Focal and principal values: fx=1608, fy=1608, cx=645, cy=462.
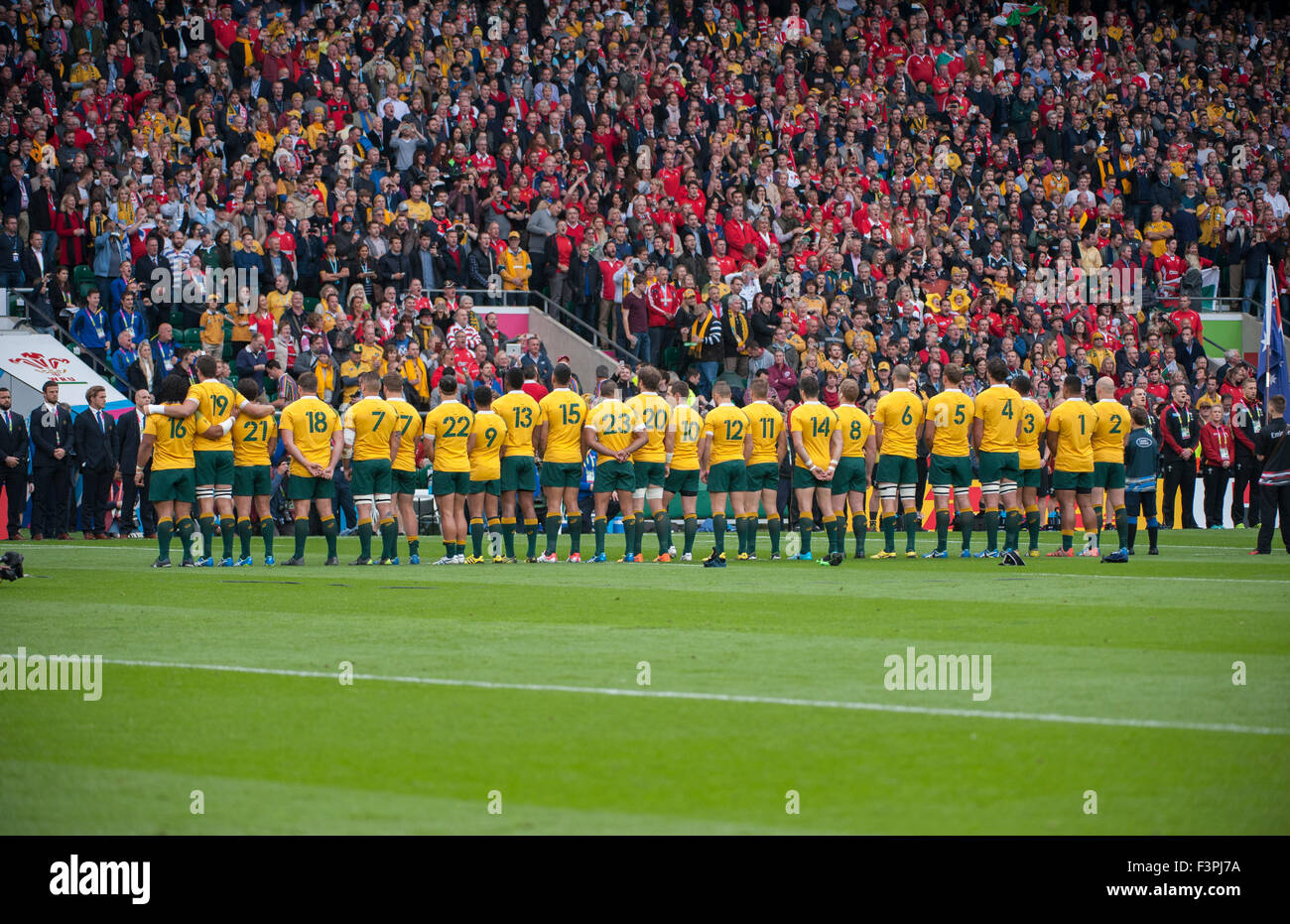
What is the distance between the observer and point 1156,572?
1680 centimetres

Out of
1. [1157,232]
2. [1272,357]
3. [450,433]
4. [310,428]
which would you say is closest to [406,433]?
[450,433]

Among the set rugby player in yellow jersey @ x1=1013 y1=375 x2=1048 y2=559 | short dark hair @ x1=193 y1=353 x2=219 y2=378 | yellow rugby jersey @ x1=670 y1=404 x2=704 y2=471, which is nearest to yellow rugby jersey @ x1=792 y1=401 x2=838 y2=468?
yellow rugby jersey @ x1=670 y1=404 x2=704 y2=471

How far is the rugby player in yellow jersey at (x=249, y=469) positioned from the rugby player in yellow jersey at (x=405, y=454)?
4.76 ft

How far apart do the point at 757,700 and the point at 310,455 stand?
1076 cm

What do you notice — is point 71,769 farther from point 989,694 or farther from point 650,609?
point 650,609

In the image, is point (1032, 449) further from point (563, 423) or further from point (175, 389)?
point (175, 389)

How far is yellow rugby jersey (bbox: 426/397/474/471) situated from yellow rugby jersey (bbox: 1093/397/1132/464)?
755cm

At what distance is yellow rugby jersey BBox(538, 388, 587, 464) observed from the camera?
1925 cm

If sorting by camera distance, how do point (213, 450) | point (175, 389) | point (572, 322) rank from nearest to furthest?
point (175, 389)
point (213, 450)
point (572, 322)

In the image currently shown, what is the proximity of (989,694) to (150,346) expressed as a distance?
18.6 meters

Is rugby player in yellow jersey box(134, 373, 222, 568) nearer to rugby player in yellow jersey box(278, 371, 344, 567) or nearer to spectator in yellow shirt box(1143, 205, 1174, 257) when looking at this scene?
rugby player in yellow jersey box(278, 371, 344, 567)

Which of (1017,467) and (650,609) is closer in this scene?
(650,609)

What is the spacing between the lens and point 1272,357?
3044cm

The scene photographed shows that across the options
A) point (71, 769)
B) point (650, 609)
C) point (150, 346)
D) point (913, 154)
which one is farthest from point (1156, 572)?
point (913, 154)
